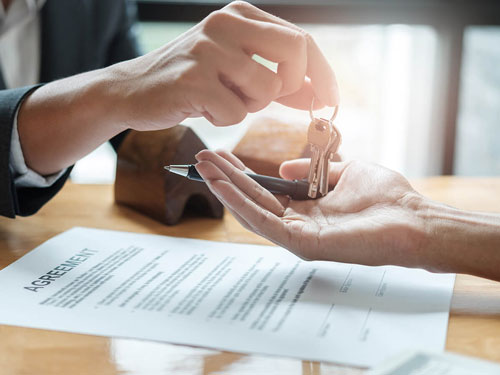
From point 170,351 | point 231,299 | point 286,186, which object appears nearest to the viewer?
point 170,351

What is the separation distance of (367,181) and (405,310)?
242 mm

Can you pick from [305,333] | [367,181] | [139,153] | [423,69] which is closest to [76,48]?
[139,153]

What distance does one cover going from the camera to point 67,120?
87 cm

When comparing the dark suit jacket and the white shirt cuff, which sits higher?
the dark suit jacket

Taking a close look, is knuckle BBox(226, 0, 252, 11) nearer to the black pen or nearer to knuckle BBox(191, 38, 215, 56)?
knuckle BBox(191, 38, 215, 56)

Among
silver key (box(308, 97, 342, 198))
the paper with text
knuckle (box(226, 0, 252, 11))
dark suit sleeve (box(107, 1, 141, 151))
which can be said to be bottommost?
the paper with text

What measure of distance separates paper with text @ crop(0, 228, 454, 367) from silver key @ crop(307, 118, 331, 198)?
4.3 inches

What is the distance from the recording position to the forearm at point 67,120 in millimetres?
838

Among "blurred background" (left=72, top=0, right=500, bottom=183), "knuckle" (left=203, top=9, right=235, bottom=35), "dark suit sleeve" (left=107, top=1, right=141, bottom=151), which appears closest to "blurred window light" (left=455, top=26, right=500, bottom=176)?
"blurred background" (left=72, top=0, right=500, bottom=183)

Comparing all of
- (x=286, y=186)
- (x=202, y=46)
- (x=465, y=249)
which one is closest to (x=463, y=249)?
(x=465, y=249)

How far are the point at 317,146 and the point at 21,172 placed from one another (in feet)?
1.56

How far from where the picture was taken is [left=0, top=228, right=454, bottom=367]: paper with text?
1.73ft

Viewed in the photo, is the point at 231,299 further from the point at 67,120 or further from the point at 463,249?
the point at 67,120

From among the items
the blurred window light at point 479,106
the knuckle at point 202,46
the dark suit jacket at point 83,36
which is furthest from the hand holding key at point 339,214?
the blurred window light at point 479,106
